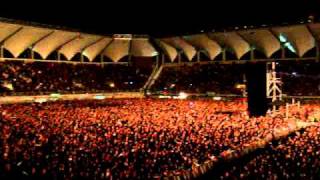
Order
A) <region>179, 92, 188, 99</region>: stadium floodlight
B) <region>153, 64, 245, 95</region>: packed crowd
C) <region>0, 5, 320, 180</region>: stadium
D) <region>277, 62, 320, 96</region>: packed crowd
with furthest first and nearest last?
<region>179, 92, 188, 99</region>: stadium floodlight
<region>153, 64, 245, 95</region>: packed crowd
<region>277, 62, 320, 96</region>: packed crowd
<region>0, 5, 320, 180</region>: stadium

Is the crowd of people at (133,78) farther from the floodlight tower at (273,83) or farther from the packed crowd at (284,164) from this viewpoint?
the packed crowd at (284,164)

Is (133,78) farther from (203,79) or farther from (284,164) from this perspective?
(284,164)

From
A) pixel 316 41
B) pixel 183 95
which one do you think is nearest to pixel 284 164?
pixel 316 41

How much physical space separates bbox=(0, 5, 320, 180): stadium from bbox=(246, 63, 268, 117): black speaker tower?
0.06 meters

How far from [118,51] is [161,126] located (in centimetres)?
3370

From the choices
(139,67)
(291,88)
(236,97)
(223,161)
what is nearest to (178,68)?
(139,67)

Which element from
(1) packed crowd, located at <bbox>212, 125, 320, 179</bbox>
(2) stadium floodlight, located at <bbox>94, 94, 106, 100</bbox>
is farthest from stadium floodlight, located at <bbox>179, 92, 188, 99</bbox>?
(1) packed crowd, located at <bbox>212, 125, 320, 179</bbox>

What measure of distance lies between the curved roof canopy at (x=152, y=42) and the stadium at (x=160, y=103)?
5.4 inches

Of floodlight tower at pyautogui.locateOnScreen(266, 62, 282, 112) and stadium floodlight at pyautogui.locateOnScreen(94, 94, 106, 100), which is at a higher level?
floodlight tower at pyautogui.locateOnScreen(266, 62, 282, 112)

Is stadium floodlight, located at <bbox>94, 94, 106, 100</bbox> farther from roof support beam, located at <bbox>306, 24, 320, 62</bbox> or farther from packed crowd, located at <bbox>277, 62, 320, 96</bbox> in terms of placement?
roof support beam, located at <bbox>306, 24, 320, 62</bbox>

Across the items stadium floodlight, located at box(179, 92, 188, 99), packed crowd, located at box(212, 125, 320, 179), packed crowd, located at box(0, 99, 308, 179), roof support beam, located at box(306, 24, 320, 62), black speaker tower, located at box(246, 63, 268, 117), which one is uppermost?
roof support beam, located at box(306, 24, 320, 62)

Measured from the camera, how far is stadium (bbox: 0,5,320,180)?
435 inches

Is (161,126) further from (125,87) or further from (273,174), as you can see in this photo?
(125,87)

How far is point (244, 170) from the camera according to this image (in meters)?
10.5
